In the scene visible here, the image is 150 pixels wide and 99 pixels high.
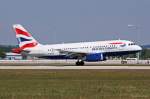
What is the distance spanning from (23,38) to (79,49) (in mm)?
11965

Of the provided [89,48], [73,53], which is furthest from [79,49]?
[89,48]

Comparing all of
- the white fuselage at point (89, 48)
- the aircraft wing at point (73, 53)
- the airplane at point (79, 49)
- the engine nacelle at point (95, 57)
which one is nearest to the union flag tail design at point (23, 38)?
the airplane at point (79, 49)

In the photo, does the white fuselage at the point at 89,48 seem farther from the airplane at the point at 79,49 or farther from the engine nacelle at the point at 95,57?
the engine nacelle at the point at 95,57

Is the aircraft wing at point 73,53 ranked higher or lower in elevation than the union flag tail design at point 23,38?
lower

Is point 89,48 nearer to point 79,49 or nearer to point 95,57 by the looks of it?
point 79,49

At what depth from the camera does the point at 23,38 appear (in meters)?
102

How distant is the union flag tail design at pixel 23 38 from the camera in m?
100

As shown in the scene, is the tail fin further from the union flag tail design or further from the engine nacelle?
the engine nacelle

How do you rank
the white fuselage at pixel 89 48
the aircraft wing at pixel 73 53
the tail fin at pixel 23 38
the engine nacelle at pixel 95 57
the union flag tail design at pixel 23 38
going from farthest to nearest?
the tail fin at pixel 23 38, the union flag tail design at pixel 23 38, the aircraft wing at pixel 73 53, the white fuselage at pixel 89 48, the engine nacelle at pixel 95 57

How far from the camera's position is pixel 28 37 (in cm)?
10188

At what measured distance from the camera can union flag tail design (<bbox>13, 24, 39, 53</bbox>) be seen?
330ft

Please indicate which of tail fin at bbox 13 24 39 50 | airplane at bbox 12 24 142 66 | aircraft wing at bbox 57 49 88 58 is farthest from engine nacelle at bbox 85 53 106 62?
tail fin at bbox 13 24 39 50

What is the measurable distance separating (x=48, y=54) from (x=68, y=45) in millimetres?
3924

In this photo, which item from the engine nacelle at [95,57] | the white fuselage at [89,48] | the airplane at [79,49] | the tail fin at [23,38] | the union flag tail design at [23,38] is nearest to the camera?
the engine nacelle at [95,57]
